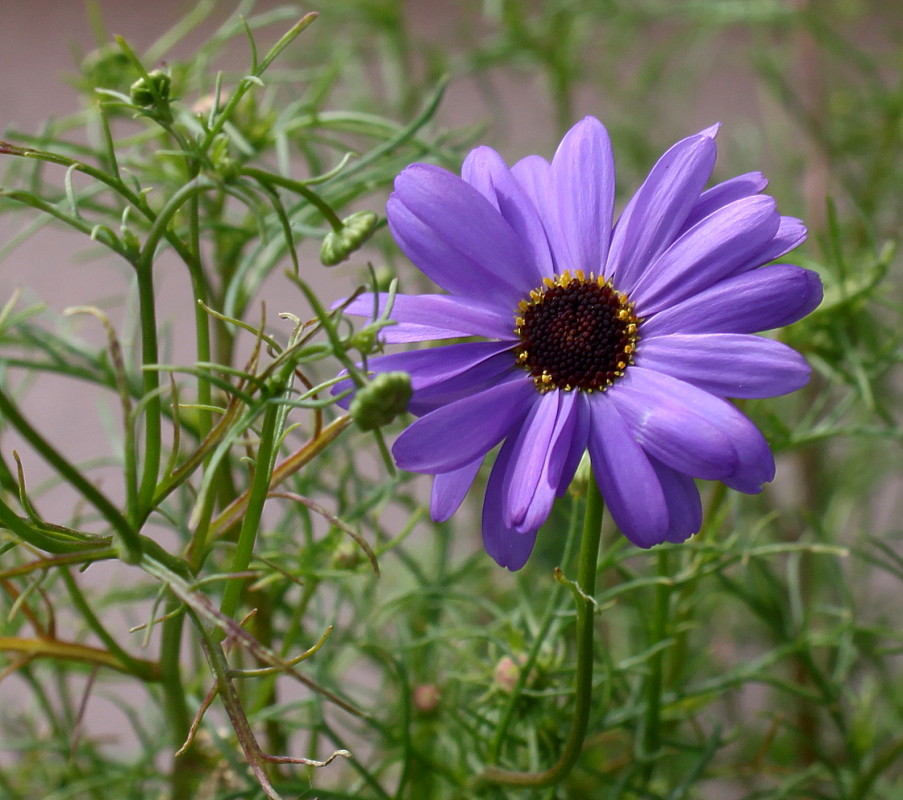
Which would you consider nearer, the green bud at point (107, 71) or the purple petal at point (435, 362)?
the purple petal at point (435, 362)

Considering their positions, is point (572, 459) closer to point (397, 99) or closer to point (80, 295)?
point (397, 99)

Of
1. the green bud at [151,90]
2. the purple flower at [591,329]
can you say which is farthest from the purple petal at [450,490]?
the green bud at [151,90]

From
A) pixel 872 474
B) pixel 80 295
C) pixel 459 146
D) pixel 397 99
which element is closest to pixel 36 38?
pixel 80 295

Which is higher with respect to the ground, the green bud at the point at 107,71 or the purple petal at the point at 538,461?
the green bud at the point at 107,71

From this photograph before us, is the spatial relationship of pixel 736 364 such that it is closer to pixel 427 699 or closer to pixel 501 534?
pixel 501 534

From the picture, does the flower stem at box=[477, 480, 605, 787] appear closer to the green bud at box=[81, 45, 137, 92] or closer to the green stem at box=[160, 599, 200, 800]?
the green stem at box=[160, 599, 200, 800]

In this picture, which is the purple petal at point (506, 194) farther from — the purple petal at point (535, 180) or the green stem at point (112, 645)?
the green stem at point (112, 645)

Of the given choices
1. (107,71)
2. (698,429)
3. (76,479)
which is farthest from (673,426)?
(107,71)
